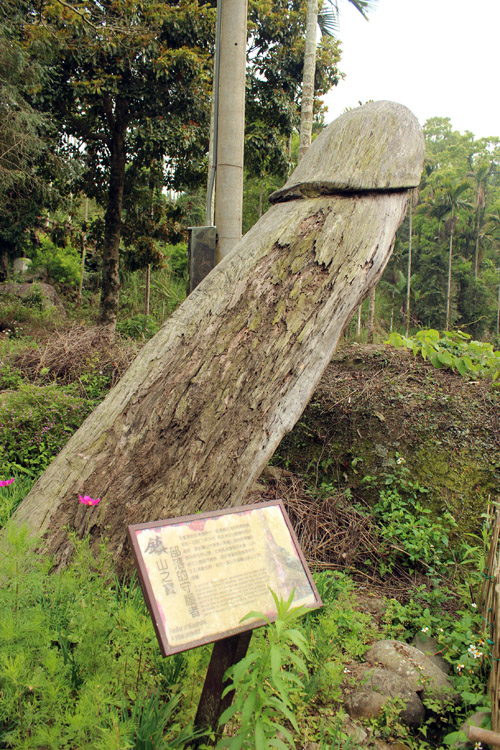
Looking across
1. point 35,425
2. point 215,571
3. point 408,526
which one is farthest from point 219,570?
point 35,425

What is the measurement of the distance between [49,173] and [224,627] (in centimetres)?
1189

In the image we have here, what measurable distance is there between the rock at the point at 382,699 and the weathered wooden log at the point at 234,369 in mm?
1013

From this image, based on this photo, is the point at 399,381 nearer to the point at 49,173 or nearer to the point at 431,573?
the point at 431,573

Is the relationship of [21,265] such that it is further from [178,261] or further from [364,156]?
[364,156]

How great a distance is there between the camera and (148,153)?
11.5m

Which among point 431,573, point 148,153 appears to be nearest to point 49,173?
point 148,153

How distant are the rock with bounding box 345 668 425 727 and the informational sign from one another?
79 centimetres

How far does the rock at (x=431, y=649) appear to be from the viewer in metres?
2.35

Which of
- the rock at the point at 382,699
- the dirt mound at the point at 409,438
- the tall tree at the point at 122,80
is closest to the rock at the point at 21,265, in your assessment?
the tall tree at the point at 122,80

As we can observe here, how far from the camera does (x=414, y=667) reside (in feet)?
7.25

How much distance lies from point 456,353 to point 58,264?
17474 mm

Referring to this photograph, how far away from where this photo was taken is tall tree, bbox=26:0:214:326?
9852mm

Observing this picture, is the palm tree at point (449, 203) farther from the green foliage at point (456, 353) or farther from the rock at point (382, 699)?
the rock at point (382, 699)

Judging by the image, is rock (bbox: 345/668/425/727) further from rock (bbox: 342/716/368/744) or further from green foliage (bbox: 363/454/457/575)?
green foliage (bbox: 363/454/457/575)
